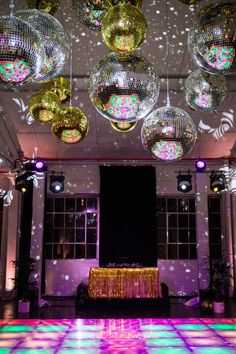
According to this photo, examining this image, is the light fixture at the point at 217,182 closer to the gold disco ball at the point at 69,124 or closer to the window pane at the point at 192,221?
the window pane at the point at 192,221

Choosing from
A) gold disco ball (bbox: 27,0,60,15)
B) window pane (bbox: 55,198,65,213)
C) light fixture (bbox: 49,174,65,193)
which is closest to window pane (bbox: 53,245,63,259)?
window pane (bbox: 55,198,65,213)

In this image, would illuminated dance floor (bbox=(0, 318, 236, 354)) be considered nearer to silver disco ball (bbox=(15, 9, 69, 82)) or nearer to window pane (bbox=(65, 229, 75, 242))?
silver disco ball (bbox=(15, 9, 69, 82))

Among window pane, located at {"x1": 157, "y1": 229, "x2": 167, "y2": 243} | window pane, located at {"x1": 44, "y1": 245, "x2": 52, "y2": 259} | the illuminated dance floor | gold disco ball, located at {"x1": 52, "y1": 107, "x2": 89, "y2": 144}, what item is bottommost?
the illuminated dance floor

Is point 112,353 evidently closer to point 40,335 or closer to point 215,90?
point 40,335

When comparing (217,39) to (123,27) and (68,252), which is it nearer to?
(123,27)

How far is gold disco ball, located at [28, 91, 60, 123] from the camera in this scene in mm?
2627

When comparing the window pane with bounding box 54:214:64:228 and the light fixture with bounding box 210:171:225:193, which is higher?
the light fixture with bounding box 210:171:225:193

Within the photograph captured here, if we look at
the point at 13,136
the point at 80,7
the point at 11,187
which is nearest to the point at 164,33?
the point at 80,7

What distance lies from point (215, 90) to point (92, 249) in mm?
7849

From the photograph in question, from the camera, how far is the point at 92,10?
1977mm

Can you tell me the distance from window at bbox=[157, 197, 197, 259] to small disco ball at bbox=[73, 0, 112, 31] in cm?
825

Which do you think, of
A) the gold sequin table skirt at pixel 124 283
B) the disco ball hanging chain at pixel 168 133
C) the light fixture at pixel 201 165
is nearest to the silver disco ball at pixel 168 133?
the disco ball hanging chain at pixel 168 133

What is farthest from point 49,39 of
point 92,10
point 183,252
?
point 183,252

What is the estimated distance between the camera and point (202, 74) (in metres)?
2.44
